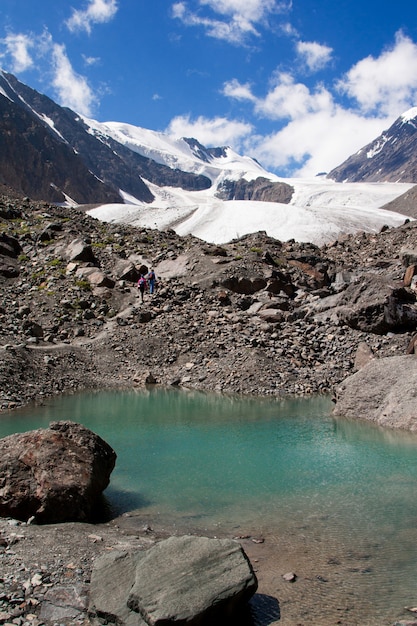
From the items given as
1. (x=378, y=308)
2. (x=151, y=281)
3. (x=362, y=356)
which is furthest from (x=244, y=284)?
(x=362, y=356)

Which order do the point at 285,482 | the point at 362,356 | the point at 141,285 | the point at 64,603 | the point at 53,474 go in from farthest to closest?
the point at 141,285 < the point at 362,356 < the point at 285,482 < the point at 53,474 < the point at 64,603

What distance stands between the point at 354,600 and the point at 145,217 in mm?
68617

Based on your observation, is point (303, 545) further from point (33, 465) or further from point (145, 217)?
point (145, 217)

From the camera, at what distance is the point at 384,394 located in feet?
49.2

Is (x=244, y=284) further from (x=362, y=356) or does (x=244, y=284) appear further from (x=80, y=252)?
(x=80, y=252)

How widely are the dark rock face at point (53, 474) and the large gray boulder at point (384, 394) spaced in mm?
8227

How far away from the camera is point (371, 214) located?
77062 mm

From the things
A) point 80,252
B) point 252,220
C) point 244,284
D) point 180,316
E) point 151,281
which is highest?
point 252,220

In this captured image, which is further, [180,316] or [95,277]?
[95,277]

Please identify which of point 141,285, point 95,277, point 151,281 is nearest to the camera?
point 141,285

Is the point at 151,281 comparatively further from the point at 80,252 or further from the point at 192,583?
the point at 192,583

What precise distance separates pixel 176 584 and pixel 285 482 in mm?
4849

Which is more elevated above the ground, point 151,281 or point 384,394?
point 151,281

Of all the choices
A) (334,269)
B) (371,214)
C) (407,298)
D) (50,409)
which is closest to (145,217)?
(371,214)
